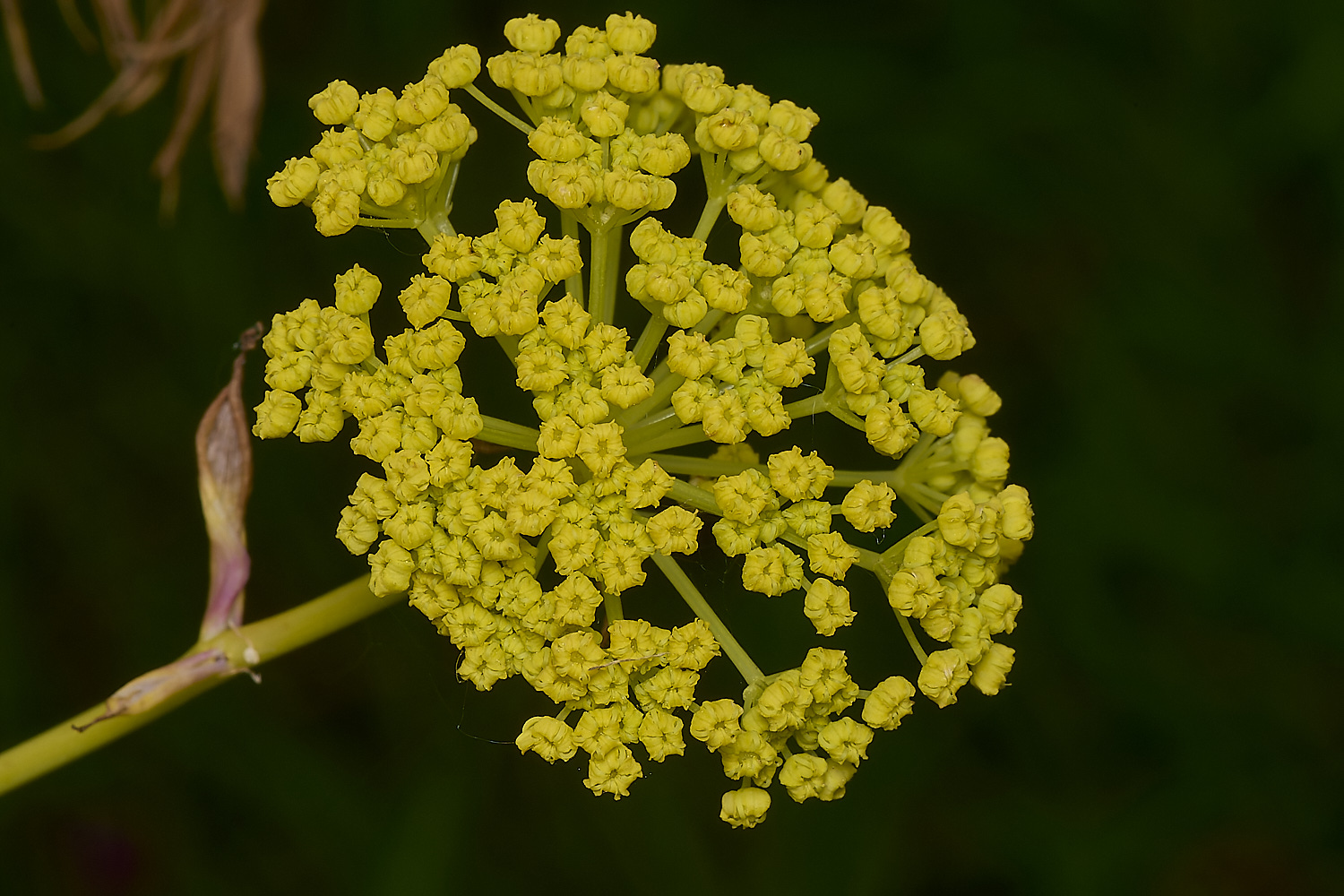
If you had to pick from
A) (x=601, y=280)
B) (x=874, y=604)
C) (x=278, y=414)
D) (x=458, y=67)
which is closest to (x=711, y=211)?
(x=601, y=280)

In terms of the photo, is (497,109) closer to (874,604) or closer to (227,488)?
(227,488)

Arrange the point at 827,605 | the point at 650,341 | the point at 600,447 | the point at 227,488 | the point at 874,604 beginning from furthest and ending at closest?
the point at 874,604 → the point at 227,488 → the point at 650,341 → the point at 827,605 → the point at 600,447

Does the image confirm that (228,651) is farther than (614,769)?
Yes

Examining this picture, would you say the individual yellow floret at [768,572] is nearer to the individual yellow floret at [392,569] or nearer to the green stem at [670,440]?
the green stem at [670,440]

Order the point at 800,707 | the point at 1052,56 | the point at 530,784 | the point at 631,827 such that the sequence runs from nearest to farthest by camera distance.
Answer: the point at 800,707 → the point at 631,827 → the point at 530,784 → the point at 1052,56

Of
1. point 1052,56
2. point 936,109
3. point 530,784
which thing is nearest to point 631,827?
point 530,784

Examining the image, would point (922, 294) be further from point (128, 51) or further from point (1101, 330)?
point (128, 51)

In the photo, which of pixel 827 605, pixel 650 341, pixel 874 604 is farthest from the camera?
pixel 874 604
